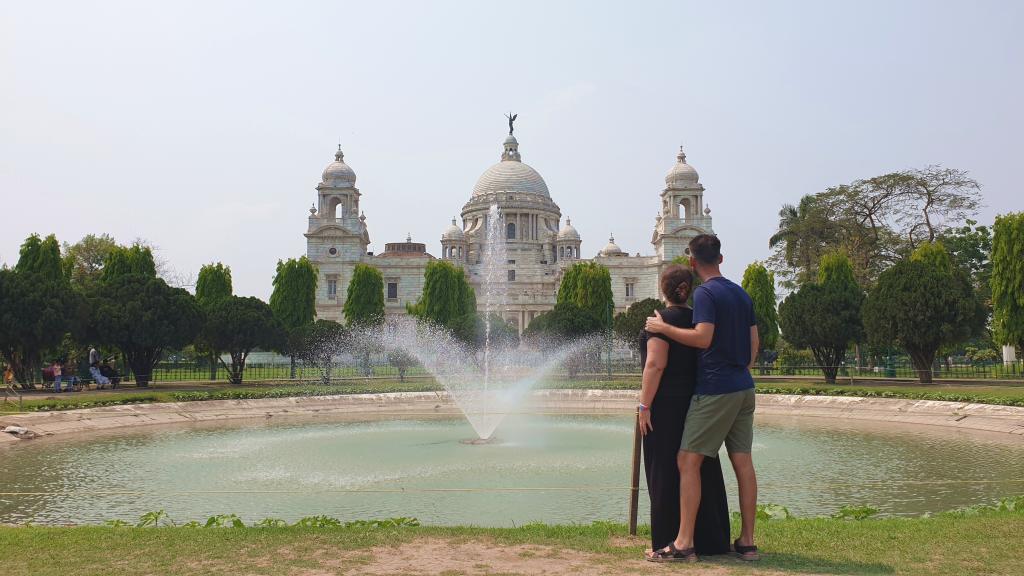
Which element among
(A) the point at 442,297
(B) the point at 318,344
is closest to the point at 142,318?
(B) the point at 318,344

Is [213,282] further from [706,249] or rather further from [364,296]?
[706,249]

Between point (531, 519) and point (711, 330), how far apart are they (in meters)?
4.52

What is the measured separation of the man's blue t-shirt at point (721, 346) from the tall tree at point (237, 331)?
33269mm

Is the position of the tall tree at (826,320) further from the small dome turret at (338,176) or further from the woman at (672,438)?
the small dome turret at (338,176)

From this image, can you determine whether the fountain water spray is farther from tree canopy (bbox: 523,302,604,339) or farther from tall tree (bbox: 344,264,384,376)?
tall tree (bbox: 344,264,384,376)

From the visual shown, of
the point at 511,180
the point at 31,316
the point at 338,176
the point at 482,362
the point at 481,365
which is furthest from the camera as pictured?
the point at 511,180

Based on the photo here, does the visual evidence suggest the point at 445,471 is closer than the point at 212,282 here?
Yes

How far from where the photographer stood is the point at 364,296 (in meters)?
59.7

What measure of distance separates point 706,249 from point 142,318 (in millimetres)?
32974

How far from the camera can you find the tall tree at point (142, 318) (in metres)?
34.5

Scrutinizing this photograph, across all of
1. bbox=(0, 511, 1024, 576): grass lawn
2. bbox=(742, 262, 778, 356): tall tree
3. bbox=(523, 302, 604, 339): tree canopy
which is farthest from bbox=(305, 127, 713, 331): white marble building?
bbox=(0, 511, 1024, 576): grass lawn

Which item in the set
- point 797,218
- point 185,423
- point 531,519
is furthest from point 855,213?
point 531,519

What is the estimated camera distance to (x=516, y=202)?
349 ft

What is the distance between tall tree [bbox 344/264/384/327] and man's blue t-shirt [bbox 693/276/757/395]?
5293cm
